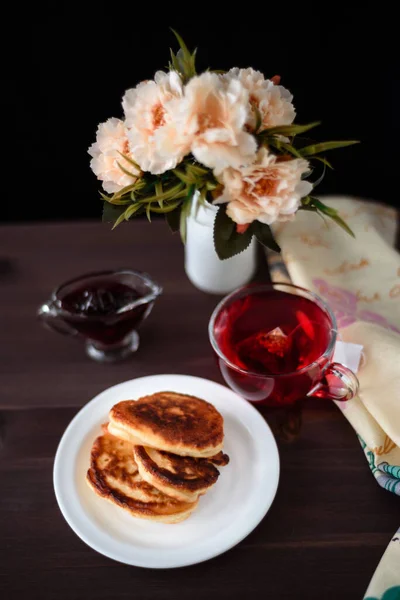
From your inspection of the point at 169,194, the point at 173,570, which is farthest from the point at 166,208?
the point at 173,570

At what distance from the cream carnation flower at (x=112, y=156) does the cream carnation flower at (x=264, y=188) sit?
16 cm

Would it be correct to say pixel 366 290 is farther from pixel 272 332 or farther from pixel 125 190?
pixel 125 190

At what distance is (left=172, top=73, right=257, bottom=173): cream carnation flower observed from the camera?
742 mm

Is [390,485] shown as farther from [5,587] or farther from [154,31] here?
[154,31]

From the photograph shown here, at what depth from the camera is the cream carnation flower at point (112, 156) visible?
2.86 feet

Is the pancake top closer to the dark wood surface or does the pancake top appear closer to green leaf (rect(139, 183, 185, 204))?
the dark wood surface

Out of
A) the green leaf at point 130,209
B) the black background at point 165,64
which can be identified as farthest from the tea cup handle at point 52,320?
the black background at point 165,64

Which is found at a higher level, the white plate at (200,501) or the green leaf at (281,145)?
the green leaf at (281,145)

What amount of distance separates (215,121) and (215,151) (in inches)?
1.9

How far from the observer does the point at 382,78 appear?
203 centimetres

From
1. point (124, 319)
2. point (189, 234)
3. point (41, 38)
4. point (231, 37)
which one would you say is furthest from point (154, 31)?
point (124, 319)

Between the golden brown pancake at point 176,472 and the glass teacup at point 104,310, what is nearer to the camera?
the golden brown pancake at point 176,472

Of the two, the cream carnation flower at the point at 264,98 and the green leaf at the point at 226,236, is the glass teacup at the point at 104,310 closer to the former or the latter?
the green leaf at the point at 226,236

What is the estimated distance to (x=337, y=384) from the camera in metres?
0.96
